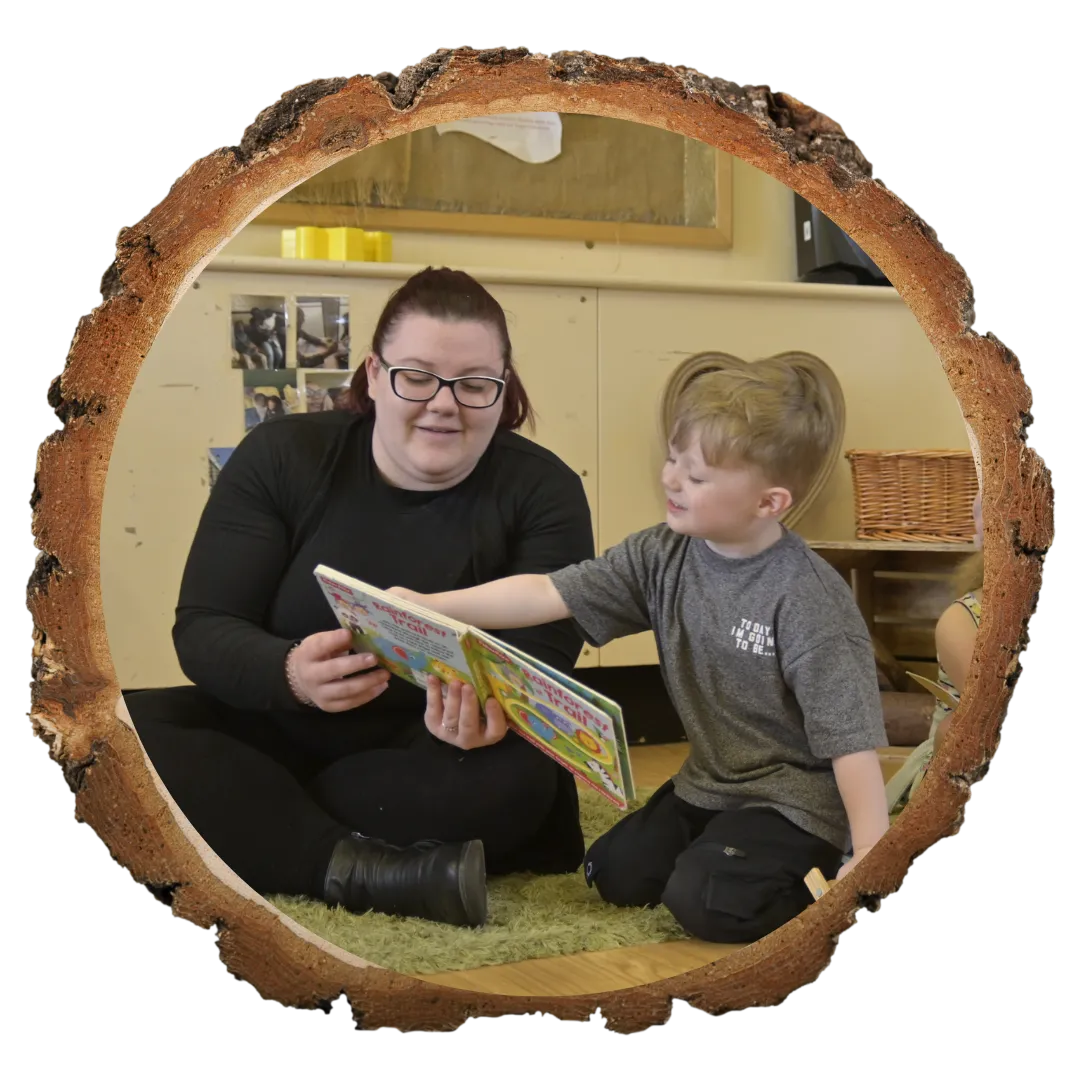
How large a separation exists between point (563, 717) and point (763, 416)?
0.98ft

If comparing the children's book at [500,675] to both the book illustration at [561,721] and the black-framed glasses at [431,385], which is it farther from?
the black-framed glasses at [431,385]

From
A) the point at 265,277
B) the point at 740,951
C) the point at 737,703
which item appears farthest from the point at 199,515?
the point at 740,951

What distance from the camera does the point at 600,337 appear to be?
1.56 metres

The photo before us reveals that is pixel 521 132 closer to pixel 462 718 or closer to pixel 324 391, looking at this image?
pixel 324 391

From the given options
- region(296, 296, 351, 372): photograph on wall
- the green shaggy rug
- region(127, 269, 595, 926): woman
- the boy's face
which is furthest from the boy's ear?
region(296, 296, 351, 372): photograph on wall

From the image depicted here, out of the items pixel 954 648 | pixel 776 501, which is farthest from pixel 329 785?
pixel 954 648

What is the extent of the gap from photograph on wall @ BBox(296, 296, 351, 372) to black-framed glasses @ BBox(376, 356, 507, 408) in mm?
49

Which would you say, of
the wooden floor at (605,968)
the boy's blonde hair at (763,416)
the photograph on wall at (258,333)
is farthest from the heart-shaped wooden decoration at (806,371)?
the photograph on wall at (258,333)

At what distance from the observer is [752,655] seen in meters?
1.52

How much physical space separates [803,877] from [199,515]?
0.60 meters

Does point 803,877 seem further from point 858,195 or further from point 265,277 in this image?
point 265,277

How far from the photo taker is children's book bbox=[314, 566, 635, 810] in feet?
4.83

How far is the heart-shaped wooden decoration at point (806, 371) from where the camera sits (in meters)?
1.54

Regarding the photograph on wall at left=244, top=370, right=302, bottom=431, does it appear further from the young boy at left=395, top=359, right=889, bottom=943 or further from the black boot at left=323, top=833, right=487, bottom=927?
the black boot at left=323, top=833, right=487, bottom=927
